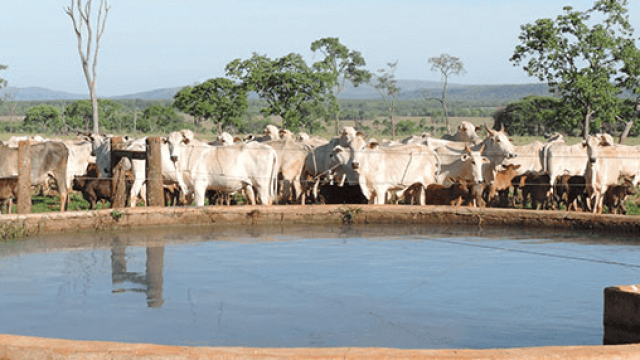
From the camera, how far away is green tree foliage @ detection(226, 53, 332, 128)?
177ft

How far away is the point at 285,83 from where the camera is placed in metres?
54.3

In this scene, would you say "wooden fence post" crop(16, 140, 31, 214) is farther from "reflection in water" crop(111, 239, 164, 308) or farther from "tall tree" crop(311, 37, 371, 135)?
"tall tree" crop(311, 37, 371, 135)

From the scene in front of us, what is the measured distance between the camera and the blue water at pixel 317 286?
24.5 feet

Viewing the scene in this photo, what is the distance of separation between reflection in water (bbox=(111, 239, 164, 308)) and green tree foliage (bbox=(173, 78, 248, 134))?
45.2m

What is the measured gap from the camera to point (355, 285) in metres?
9.61

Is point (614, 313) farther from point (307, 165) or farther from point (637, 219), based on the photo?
point (307, 165)

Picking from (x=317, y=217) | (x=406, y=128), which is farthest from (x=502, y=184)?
(x=406, y=128)

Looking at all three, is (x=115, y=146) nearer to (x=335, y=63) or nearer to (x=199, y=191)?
(x=199, y=191)

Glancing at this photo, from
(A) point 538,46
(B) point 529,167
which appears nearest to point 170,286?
(B) point 529,167

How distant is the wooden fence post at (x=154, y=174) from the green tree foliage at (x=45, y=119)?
72.5 metres

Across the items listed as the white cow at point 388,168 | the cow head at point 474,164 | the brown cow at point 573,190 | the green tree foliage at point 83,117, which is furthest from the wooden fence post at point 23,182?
the green tree foliage at point 83,117

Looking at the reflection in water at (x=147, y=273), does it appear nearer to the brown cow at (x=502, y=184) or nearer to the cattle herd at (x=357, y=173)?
the cattle herd at (x=357, y=173)

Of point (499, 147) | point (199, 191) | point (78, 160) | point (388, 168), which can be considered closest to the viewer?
point (199, 191)

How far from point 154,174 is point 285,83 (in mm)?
40247
